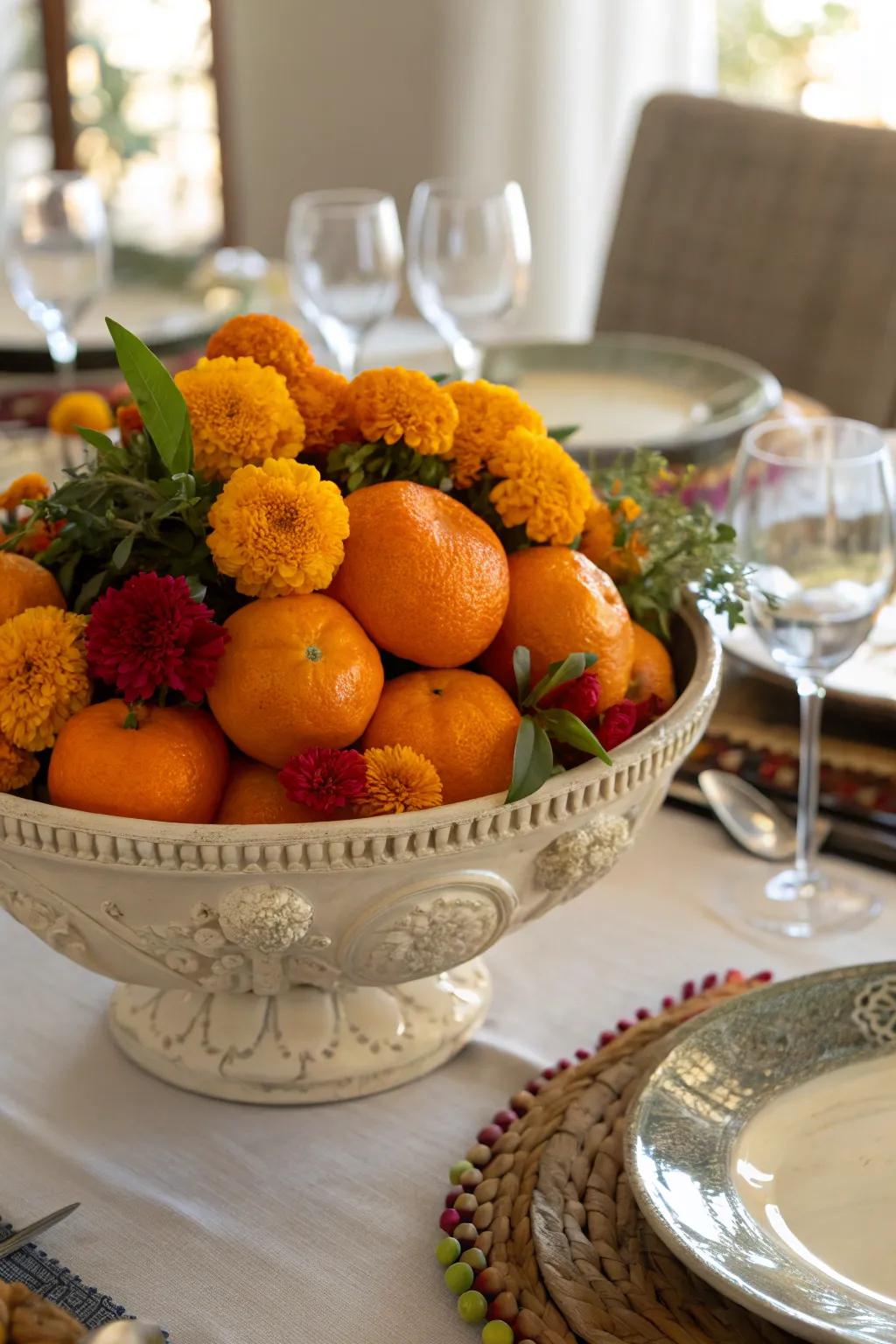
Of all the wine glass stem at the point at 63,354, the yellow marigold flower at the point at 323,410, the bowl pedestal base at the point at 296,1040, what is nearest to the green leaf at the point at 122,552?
the yellow marigold flower at the point at 323,410

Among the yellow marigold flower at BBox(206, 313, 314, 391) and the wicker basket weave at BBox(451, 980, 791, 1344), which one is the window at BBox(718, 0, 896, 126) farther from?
the wicker basket weave at BBox(451, 980, 791, 1344)

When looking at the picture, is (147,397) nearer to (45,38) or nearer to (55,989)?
(55,989)

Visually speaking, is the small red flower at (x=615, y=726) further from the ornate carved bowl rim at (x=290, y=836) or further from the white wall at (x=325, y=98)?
the white wall at (x=325, y=98)

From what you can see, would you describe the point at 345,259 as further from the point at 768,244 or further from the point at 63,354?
the point at 768,244

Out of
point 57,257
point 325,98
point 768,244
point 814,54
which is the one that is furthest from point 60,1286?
point 814,54

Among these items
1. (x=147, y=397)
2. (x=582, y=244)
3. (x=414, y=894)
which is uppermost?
(x=147, y=397)

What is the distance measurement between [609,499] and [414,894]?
27 centimetres

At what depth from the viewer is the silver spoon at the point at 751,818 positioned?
873mm

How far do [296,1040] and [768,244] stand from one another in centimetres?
136

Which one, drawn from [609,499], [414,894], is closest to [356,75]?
[609,499]

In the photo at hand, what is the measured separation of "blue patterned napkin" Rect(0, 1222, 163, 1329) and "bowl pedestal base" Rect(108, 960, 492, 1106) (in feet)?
0.39

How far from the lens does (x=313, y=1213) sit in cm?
62

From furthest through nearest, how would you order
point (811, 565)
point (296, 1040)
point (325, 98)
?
point (325, 98)
point (811, 565)
point (296, 1040)

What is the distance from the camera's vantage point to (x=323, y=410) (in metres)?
0.67
